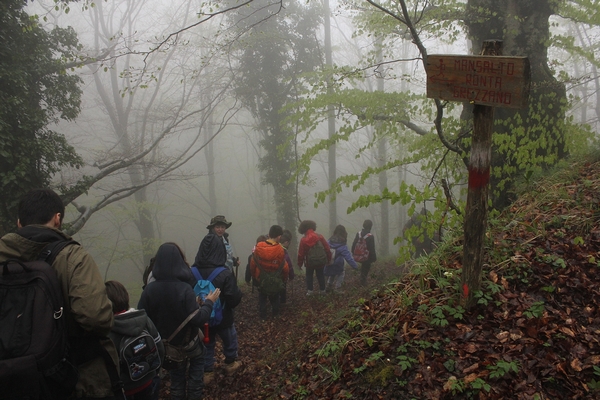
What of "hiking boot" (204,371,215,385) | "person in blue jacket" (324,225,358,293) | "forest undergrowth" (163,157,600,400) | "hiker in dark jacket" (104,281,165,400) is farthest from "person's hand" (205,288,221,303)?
"person in blue jacket" (324,225,358,293)

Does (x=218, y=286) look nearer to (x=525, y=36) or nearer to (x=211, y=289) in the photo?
(x=211, y=289)

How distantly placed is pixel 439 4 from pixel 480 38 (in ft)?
3.59

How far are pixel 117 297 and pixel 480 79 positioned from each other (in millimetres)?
3682

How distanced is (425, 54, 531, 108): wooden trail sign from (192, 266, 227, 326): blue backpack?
11.6 feet

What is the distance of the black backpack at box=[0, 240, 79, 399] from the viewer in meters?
2.04

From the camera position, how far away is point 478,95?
2768 mm

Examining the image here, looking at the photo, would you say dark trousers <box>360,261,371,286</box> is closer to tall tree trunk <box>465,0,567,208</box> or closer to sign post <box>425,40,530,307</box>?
tall tree trunk <box>465,0,567,208</box>

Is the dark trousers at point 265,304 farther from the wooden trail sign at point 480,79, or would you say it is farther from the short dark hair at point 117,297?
the wooden trail sign at point 480,79

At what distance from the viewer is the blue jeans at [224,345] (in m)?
4.86

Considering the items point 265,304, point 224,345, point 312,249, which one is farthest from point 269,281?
point 224,345

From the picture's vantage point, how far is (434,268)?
383 cm

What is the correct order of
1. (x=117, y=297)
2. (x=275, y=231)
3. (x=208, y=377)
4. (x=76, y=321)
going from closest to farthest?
(x=76, y=321) < (x=117, y=297) < (x=208, y=377) < (x=275, y=231)

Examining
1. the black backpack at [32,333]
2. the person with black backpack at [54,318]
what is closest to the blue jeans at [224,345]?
the person with black backpack at [54,318]

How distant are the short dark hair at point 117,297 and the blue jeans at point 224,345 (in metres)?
1.89
